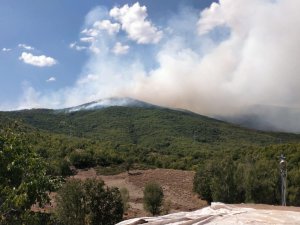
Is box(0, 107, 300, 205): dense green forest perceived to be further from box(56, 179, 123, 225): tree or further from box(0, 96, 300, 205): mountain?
box(56, 179, 123, 225): tree

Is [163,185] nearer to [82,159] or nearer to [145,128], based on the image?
[82,159]

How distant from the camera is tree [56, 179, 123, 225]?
3145cm

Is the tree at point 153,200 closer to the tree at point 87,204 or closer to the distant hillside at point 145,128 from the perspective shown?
the tree at point 87,204

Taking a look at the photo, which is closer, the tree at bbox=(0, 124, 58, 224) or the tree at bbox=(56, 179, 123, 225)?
the tree at bbox=(0, 124, 58, 224)

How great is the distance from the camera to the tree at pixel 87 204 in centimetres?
3145

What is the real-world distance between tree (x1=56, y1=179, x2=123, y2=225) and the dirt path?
1054 centimetres

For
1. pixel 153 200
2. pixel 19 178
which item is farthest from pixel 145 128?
pixel 19 178

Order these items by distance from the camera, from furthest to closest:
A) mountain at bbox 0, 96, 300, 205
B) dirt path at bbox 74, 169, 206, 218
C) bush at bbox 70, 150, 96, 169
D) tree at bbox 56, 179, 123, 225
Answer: bush at bbox 70, 150, 96, 169, dirt path at bbox 74, 169, 206, 218, mountain at bbox 0, 96, 300, 205, tree at bbox 56, 179, 123, 225

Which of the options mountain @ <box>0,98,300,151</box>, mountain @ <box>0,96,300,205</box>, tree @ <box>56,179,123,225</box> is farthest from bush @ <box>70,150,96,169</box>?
mountain @ <box>0,98,300,151</box>

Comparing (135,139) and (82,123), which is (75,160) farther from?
(82,123)

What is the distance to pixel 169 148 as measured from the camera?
128 metres

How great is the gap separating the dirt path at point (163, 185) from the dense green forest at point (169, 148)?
2.49 m

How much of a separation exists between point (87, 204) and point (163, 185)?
2777 centimetres

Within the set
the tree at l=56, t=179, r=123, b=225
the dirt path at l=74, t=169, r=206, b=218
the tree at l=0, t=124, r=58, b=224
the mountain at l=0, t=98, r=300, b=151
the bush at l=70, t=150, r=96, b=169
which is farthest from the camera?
the mountain at l=0, t=98, r=300, b=151
